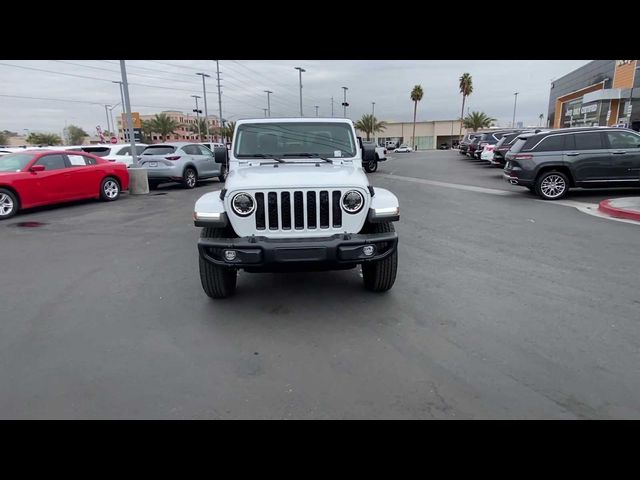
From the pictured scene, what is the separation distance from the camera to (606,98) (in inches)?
1232

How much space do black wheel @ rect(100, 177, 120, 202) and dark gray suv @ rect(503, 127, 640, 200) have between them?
1186cm

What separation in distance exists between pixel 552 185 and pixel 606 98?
2785 cm

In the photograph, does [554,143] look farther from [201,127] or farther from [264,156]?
[201,127]

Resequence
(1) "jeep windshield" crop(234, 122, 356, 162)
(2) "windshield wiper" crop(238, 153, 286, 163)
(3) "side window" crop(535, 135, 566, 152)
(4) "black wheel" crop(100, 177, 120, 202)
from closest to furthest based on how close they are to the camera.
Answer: (2) "windshield wiper" crop(238, 153, 286, 163)
(1) "jeep windshield" crop(234, 122, 356, 162)
(3) "side window" crop(535, 135, 566, 152)
(4) "black wheel" crop(100, 177, 120, 202)

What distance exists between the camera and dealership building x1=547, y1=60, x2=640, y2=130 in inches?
1177

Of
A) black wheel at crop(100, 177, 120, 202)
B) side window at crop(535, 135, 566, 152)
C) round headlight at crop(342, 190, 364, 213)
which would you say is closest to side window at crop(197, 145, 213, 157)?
black wheel at crop(100, 177, 120, 202)

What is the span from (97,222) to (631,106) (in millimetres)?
36293

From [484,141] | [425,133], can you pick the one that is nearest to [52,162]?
[484,141]

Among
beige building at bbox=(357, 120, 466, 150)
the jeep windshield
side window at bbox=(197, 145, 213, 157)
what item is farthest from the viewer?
beige building at bbox=(357, 120, 466, 150)

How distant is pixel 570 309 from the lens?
4.09 meters

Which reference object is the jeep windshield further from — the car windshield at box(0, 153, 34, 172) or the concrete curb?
the car windshield at box(0, 153, 34, 172)
